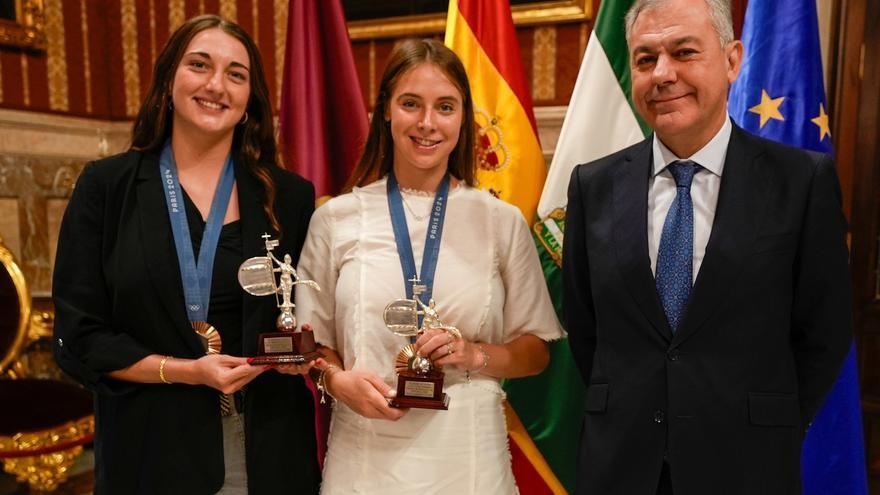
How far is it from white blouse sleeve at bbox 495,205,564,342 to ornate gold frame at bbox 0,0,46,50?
3.54 metres

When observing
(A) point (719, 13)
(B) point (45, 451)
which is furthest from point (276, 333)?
(B) point (45, 451)

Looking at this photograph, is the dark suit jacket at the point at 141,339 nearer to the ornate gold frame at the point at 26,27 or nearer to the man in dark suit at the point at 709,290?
the man in dark suit at the point at 709,290

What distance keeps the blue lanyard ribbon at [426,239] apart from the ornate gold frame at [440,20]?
200 centimetres

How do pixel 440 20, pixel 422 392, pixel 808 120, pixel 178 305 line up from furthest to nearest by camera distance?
pixel 440 20 → pixel 808 120 → pixel 178 305 → pixel 422 392

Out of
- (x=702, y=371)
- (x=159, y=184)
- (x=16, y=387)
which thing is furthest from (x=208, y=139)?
(x=16, y=387)

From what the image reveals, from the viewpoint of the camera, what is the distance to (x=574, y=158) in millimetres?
2352

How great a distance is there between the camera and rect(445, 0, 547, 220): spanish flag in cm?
246

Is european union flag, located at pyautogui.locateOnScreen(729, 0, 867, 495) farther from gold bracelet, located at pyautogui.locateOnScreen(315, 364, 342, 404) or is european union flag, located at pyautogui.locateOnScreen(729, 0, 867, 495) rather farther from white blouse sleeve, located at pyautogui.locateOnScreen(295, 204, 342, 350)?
gold bracelet, located at pyautogui.locateOnScreen(315, 364, 342, 404)

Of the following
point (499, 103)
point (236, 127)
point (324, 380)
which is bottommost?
point (324, 380)

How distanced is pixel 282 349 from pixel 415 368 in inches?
12.1

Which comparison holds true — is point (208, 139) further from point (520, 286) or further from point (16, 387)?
point (16, 387)

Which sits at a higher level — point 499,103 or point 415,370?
point 499,103

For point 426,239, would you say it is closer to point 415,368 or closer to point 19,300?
point 415,368

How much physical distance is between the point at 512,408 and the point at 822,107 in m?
1.44
